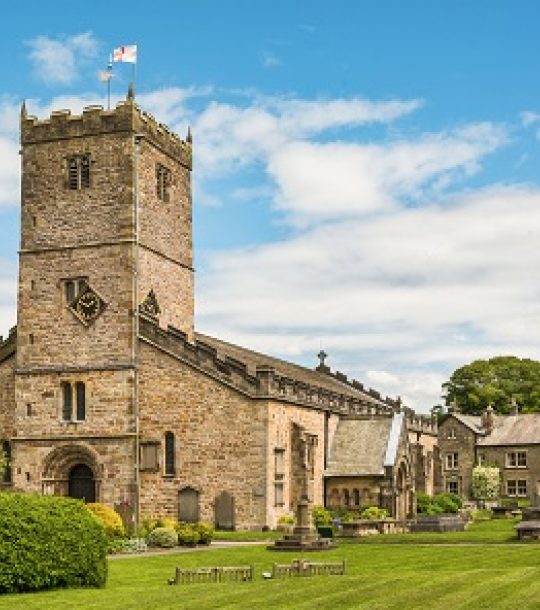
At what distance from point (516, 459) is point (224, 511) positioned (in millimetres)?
51293

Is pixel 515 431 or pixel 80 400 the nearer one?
pixel 80 400

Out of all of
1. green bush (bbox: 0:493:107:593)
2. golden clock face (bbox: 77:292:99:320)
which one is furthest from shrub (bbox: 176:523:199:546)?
green bush (bbox: 0:493:107:593)

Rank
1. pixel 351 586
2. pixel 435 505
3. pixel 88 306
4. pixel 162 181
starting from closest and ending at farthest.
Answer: pixel 351 586 < pixel 88 306 < pixel 162 181 < pixel 435 505

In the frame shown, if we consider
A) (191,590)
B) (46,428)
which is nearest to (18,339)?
(46,428)

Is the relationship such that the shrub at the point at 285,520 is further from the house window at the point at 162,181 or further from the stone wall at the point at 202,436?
the house window at the point at 162,181

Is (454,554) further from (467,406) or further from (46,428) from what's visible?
(467,406)

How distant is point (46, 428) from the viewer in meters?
53.0

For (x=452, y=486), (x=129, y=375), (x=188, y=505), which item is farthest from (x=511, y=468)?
(x=129, y=375)

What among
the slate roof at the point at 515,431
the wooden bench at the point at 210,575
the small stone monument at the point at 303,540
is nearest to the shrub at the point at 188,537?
the small stone monument at the point at 303,540

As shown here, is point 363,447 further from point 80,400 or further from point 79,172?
point 79,172

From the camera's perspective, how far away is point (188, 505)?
51.2 meters

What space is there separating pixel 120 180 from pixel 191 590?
30946mm

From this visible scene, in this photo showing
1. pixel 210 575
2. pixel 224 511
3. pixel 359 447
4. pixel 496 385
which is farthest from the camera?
pixel 496 385

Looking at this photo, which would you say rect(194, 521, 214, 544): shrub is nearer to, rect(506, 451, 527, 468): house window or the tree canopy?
rect(506, 451, 527, 468): house window
